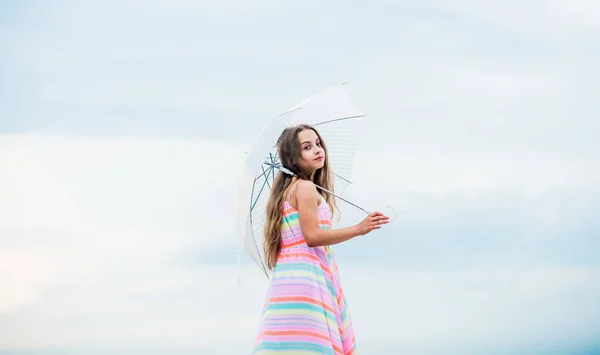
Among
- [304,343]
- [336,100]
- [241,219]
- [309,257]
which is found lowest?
[304,343]

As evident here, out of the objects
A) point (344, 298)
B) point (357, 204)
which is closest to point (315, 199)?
point (357, 204)

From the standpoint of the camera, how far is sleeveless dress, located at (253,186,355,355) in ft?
19.6

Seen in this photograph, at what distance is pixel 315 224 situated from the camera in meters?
6.04

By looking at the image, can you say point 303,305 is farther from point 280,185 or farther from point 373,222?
point 280,185

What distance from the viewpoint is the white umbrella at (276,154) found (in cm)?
618

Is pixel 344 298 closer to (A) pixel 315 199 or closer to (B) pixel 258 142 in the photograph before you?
(A) pixel 315 199

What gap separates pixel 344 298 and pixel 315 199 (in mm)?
696

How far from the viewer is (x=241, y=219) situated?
21.3 feet

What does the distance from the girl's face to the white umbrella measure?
0.13 metres

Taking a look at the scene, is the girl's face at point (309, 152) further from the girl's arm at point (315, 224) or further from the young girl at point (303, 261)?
the girl's arm at point (315, 224)

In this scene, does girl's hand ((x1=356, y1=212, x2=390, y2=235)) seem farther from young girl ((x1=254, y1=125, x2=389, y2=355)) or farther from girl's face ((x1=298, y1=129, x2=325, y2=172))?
girl's face ((x1=298, y1=129, x2=325, y2=172))

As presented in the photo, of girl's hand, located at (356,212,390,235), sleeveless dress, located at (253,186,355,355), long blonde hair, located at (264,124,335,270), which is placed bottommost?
sleeveless dress, located at (253,186,355,355)

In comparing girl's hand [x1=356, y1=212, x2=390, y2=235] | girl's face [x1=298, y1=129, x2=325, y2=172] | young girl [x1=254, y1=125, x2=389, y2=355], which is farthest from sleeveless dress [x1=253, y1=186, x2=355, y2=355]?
girl's hand [x1=356, y1=212, x2=390, y2=235]

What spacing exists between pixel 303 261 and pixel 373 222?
564 millimetres
